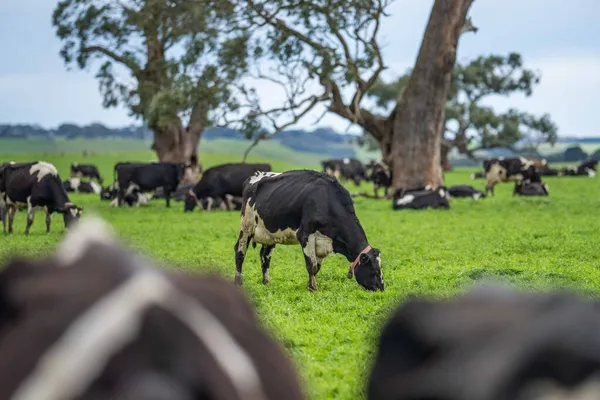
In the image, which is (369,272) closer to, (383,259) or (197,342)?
(383,259)

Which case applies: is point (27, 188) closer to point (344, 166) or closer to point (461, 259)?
point (461, 259)

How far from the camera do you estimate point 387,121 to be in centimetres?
3962

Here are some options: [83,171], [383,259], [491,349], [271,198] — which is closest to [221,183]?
[383,259]

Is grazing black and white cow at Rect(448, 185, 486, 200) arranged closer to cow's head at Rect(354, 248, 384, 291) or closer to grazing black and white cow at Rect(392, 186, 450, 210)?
grazing black and white cow at Rect(392, 186, 450, 210)

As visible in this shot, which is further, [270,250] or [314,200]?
[270,250]

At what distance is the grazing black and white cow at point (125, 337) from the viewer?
2.43m

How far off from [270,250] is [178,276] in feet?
39.4

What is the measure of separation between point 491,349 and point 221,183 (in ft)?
106

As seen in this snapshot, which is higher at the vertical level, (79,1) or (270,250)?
(79,1)

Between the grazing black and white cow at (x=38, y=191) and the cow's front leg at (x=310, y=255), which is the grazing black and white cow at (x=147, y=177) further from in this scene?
the cow's front leg at (x=310, y=255)

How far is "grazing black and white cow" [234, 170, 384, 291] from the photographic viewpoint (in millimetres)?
13734

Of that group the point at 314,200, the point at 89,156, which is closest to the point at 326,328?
the point at 314,200

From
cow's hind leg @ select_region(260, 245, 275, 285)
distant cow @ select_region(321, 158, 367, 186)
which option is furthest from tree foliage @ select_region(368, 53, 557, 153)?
cow's hind leg @ select_region(260, 245, 275, 285)

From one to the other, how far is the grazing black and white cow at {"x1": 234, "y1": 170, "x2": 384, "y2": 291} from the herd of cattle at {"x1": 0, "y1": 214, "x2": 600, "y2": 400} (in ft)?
35.4
